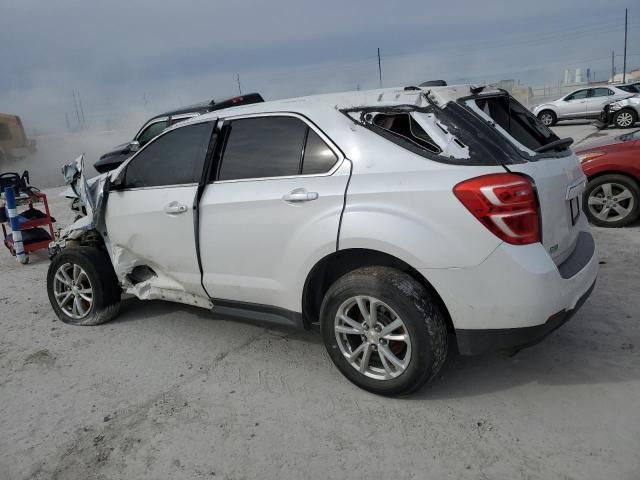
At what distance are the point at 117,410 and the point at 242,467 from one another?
3.39 ft

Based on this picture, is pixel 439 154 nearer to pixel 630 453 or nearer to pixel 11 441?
pixel 630 453

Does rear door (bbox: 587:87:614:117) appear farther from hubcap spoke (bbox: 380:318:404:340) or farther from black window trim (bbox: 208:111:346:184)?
hubcap spoke (bbox: 380:318:404:340)

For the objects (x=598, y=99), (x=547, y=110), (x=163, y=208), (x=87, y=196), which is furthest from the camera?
(x=547, y=110)

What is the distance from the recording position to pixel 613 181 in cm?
609

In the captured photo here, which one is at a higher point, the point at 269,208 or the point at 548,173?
the point at 548,173

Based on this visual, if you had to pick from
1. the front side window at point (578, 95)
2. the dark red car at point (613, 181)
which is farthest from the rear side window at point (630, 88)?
the dark red car at point (613, 181)

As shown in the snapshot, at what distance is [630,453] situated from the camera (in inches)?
97.7

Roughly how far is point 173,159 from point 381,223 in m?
1.87

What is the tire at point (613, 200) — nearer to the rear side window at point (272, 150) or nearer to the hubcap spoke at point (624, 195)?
the hubcap spoke at point (624, 195)

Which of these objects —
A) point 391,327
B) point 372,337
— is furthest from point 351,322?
point 391,327

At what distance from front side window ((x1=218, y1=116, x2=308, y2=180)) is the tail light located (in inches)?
43.7

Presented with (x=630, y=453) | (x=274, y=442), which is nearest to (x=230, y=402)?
(x=274, y=442)

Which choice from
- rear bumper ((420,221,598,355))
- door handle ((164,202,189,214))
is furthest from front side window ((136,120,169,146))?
rear bumper ((420,221,598,355))

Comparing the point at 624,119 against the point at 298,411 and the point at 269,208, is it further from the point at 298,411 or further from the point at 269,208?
the point at 298,411
